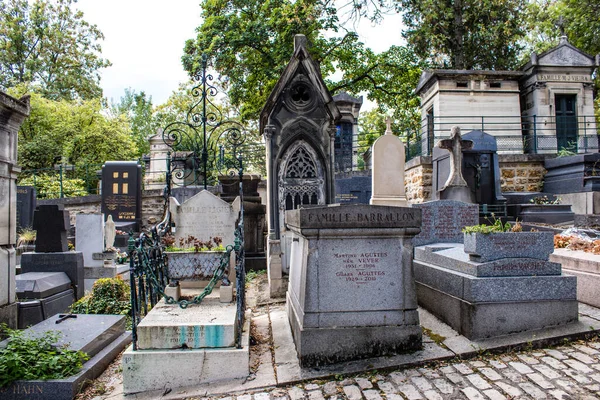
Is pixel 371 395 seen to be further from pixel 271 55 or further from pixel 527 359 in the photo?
pixel 271 55

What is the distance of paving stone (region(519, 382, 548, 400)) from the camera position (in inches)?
114

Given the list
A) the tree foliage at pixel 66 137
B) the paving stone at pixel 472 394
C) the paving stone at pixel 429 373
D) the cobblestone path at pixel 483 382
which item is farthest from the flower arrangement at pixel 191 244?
the tree foliage at pixel 66 137

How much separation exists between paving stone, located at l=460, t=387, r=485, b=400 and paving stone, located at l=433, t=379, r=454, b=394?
9 centimetres

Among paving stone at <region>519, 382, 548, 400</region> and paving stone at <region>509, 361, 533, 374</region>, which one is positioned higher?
paving stone at <region>509, 361, 533, 374</region>

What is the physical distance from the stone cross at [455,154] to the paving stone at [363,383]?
7763 mm

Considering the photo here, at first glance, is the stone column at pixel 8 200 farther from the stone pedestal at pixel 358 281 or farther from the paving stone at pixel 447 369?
the paving stone at pixel 447 369

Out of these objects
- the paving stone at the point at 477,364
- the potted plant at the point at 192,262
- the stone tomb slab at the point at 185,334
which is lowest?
the paving stone at the point at 477,364

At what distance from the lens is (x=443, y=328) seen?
422 cm

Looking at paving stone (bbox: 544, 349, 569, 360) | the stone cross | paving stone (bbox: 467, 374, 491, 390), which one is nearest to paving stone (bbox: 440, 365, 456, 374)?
paving stone (bbox: 467, 374, 491, 390)

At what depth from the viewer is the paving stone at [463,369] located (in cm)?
333

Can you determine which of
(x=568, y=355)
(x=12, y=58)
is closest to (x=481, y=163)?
(x=568, y=355)

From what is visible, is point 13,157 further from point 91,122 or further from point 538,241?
point 91,122

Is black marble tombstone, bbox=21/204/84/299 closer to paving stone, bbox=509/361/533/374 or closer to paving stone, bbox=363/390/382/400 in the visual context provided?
paving stone, bbox=363/390/382/400

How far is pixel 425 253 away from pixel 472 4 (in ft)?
56.1
